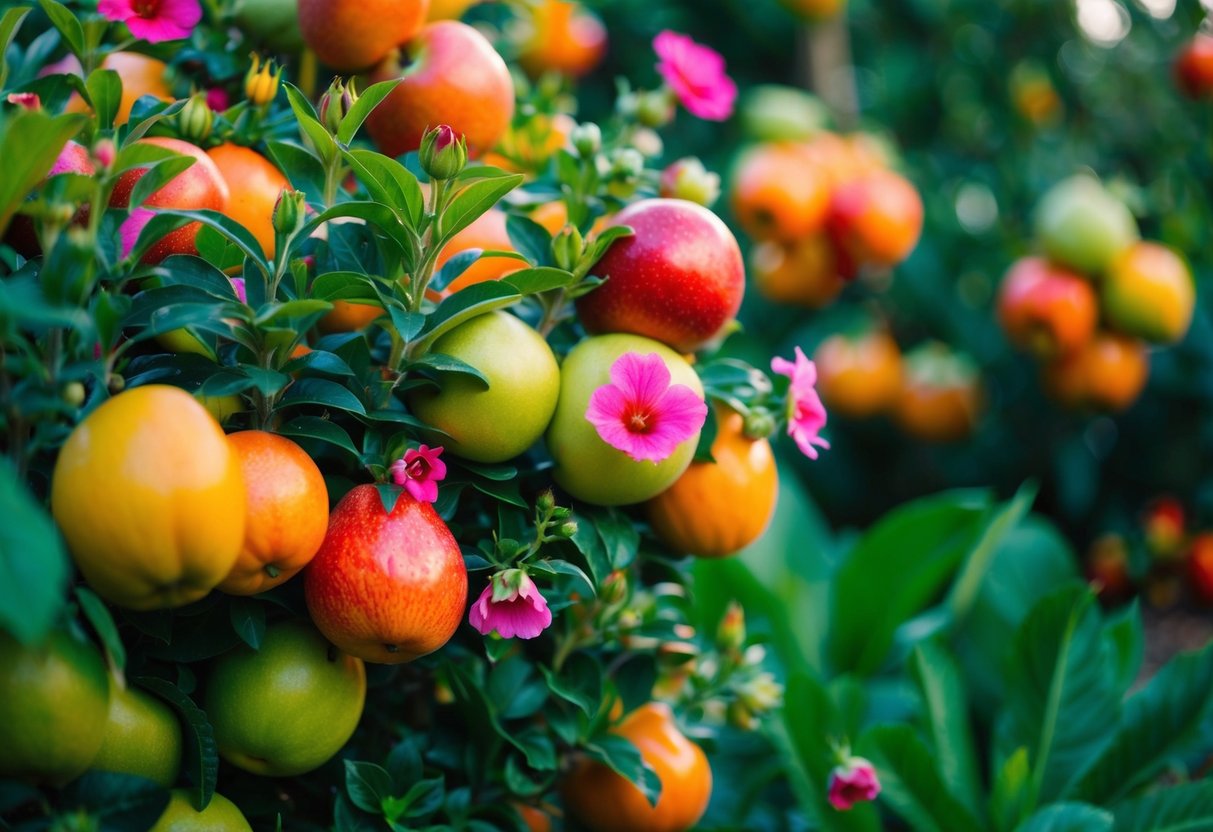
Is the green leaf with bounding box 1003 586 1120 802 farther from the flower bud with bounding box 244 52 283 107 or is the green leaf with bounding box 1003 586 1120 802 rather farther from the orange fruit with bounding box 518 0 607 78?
the orange fruit with bounding box 518 0 607 78

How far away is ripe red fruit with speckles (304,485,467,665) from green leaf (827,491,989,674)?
29.8 inches

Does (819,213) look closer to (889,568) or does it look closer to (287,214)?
(889,568)

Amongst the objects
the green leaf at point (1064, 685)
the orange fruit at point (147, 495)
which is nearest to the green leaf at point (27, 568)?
the orange fruit at point (147, 495)

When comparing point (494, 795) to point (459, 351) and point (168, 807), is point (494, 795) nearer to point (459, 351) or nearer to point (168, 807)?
point (168, 807)

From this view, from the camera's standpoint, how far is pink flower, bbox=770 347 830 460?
2.26 feet

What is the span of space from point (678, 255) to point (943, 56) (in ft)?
4.83

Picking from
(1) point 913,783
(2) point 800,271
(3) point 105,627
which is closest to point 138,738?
(3) point 105,627

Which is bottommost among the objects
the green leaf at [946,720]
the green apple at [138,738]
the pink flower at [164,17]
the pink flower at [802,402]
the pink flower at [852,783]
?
the green leaf at [946,720]

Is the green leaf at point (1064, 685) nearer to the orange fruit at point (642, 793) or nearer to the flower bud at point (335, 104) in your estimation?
the orange fruit at point (642, 793)

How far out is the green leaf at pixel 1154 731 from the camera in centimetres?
91

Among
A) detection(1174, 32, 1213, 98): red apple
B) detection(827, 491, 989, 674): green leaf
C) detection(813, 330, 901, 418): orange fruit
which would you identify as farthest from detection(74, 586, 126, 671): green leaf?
detection(1174, 32, 1213, 98): red apple

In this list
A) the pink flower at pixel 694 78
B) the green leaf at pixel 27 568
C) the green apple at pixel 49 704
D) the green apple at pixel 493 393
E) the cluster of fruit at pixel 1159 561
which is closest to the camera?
the green leaf at pixel 27 568

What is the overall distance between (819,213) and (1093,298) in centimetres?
42

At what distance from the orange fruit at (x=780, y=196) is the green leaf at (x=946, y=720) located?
67cm
